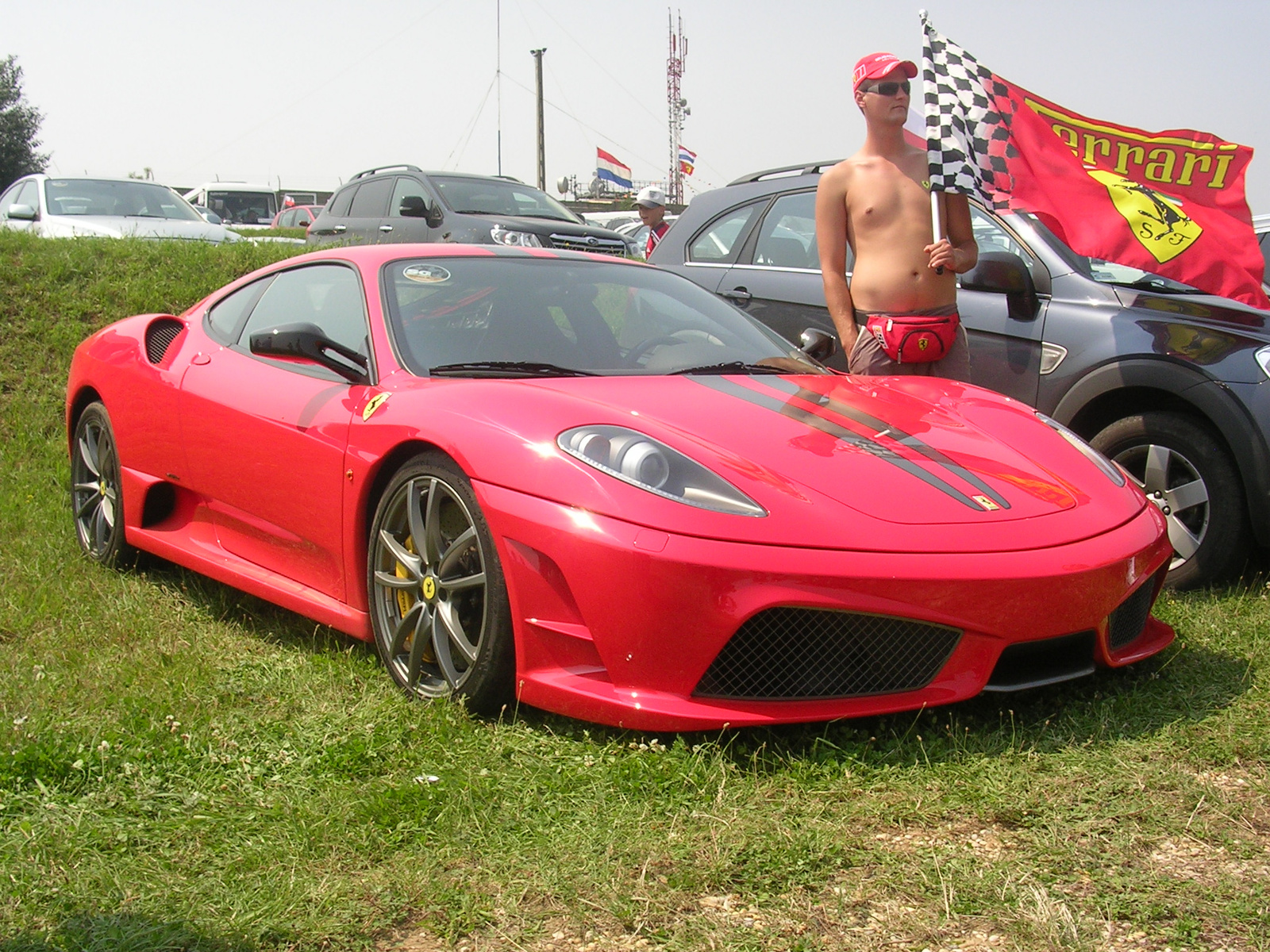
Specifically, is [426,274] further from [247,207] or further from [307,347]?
[247,207]

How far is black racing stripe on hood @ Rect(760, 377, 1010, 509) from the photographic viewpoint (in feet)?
10.3

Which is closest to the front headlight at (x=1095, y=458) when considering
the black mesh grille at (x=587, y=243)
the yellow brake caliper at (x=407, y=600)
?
the yellow brake caliper at (x=407, y=600)

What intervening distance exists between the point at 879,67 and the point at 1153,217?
47.4 inches

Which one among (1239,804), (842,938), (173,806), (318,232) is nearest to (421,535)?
(173,806)

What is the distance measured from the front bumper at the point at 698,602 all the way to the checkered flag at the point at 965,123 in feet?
6.76

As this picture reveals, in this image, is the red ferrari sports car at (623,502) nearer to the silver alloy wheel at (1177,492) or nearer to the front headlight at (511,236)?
the silver alloy wheel at (1177,492)

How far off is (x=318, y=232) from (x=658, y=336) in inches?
394

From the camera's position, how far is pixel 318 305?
414 cm

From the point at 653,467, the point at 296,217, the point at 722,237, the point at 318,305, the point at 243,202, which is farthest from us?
the point at 243,202

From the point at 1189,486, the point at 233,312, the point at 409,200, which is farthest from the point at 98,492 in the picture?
the point at 409,200

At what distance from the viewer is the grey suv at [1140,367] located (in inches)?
168

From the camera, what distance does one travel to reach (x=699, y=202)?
6.64 metres

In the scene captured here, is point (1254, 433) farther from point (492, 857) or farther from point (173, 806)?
point (173, 806)

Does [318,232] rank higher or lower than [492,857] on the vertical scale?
higher
